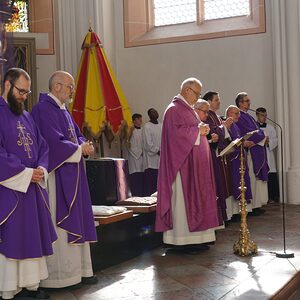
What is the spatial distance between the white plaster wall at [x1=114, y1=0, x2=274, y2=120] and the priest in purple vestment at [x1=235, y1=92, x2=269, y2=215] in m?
1.82

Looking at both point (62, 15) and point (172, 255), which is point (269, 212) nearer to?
point (172, 255)

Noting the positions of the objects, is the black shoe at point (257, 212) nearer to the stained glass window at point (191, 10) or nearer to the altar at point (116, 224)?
the altar at point (116, 224)

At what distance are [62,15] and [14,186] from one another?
768 cm

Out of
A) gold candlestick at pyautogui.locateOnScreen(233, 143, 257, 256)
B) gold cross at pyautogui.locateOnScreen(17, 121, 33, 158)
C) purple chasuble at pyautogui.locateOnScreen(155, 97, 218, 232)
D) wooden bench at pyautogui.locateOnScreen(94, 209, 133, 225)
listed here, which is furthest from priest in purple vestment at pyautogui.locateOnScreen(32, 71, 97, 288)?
gold candlestick at pyautogui.locateOnScreen(233, 143, 257, 256)

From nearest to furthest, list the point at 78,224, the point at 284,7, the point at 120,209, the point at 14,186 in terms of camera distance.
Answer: the point at 14,186
the point at 78,224
the point at 120,209
the point at 284,7

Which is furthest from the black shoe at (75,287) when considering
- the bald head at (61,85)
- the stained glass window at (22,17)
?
the stained glass window at (22,17)

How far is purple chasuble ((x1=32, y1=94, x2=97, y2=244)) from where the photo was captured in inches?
193

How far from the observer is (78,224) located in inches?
194

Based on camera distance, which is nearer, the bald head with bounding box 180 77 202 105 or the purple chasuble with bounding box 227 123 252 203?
the bald head with bounding box 180 77 202 105

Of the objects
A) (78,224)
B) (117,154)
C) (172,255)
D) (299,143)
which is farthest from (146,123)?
(78,224)

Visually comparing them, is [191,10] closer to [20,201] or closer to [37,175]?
[37,175]

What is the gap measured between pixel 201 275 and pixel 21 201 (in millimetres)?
1818

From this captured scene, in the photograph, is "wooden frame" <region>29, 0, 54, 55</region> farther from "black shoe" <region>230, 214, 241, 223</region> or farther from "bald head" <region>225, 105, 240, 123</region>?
"black shoe" <region>230, 214, 241, 223</region>

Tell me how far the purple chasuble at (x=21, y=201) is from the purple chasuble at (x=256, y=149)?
4923 millimetres
